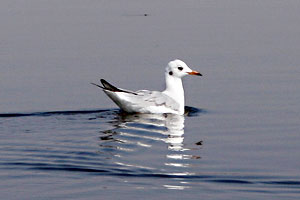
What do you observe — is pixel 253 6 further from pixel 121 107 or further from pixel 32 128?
pixel 32 128

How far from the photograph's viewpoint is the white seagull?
16.6 meters

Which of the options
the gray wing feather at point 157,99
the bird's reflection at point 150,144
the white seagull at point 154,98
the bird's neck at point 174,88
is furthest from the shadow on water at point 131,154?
the bird's neck at point 174,88

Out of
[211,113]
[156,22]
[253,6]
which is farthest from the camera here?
[253,6]

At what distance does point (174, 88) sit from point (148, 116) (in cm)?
139

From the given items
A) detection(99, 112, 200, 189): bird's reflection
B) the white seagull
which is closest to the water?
detection(99, 112, 200, 189): bird's reflection

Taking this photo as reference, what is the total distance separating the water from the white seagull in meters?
0.25

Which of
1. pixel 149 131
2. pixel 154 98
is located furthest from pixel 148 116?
pixel 149 131

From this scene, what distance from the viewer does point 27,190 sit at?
1060 centimetres

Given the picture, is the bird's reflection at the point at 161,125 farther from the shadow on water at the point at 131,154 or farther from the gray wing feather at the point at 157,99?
the gray wing feather at the point at 157,99

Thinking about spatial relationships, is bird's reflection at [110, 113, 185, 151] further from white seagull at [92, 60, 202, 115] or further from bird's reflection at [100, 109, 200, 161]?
white seagull at [92, 60, 202, 115]

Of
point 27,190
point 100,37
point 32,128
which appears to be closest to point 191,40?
point 100,37

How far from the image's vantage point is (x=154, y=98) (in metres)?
16.9

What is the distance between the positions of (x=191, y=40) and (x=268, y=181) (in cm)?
1237

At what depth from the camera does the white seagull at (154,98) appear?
16.6 meters
